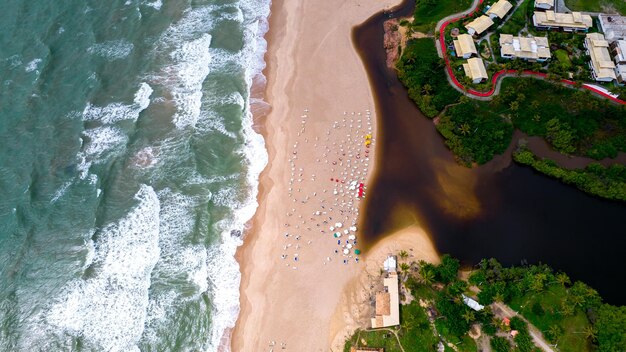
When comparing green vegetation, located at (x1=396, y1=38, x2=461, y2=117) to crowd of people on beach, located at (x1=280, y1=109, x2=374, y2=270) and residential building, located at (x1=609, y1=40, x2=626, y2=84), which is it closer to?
crowd of people on beach, located at (x1=280, y1=109, x2=374, y2=270)

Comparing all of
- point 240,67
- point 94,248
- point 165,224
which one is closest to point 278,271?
point 165,224

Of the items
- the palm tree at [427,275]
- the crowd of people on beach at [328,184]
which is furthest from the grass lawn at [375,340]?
the crowd of people on beach at [328,184]

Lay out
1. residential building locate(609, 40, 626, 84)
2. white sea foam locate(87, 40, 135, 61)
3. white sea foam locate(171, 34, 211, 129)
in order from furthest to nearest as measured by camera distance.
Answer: white sea foam locate(87, 40, 135, 61) < white sea foam locate(171, 34, 211, 129) < residential building locate(609, 40, 626, 84)

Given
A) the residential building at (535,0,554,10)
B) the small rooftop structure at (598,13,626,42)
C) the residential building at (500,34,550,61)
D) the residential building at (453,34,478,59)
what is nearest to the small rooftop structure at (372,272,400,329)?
the residential building at (453,34,478,59)

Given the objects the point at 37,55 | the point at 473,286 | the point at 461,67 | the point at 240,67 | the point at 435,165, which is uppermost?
the point at 37,55

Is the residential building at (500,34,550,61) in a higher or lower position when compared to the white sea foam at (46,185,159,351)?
higher

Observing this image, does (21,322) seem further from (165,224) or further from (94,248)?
(165,224)

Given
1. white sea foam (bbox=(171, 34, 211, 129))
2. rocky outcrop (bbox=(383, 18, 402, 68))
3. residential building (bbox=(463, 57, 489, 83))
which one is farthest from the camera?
rocky outcrop (bbox=(383, 18, 402, 68))
